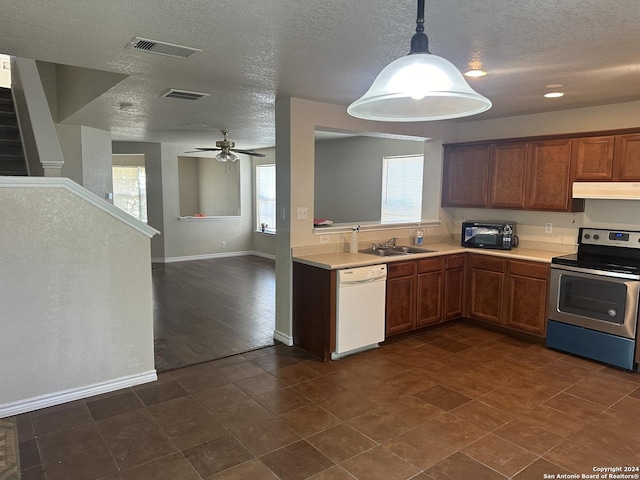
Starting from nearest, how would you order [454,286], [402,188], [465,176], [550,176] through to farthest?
[550,176] → [454,286] → [465,176] → [402,188]

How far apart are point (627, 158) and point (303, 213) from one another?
295 centimetres

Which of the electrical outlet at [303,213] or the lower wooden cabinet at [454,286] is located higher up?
the electrical outlet at [303,213]

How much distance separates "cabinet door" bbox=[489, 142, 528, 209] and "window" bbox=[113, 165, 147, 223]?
23.5ft

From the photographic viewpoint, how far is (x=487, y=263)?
4.60 metres

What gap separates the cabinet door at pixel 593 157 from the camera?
3.95 meters

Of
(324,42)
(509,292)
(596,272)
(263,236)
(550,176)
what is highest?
(324,42)

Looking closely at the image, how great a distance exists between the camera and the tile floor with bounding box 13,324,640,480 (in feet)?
7.74

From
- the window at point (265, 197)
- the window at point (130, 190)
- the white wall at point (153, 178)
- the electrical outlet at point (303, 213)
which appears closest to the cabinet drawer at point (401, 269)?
the electrical outlet at point (303, 213)

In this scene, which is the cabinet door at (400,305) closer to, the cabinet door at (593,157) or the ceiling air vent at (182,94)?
the cabinet door at (593,157)

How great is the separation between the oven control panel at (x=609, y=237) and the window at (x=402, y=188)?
7.90ft

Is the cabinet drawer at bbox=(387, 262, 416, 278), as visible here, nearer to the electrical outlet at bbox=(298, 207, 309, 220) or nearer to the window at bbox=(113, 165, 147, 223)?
the electrical outlet at bbox=(298, 207, 309, 220)

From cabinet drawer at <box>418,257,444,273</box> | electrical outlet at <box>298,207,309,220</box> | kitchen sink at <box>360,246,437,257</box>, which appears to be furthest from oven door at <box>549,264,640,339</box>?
electrical outlet at <box>298,207,309,220</box>

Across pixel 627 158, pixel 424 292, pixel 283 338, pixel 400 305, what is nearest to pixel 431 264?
pixel 424 292

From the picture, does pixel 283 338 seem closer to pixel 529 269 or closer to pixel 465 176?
pixel 529 269
